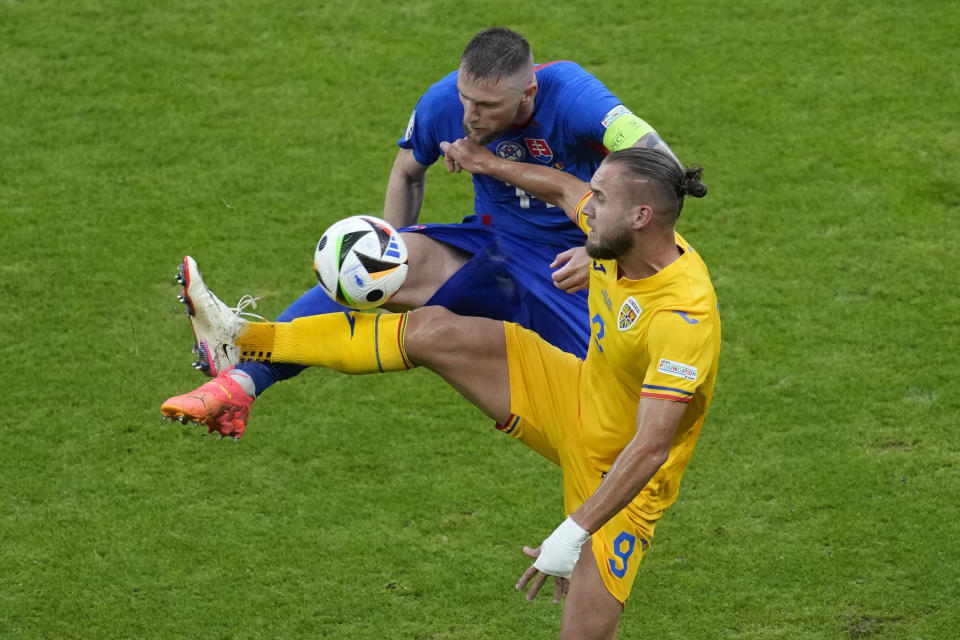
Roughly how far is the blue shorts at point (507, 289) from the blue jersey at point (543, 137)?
9 cm

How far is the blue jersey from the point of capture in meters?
6.53

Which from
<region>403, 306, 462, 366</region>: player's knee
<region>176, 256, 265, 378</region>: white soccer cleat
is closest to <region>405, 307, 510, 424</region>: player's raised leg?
<region>403, 306, 462, 366</region>: player's knee

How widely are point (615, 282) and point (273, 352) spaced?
160 cm

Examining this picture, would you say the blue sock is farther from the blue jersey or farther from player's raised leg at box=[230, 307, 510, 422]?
the blue jersey

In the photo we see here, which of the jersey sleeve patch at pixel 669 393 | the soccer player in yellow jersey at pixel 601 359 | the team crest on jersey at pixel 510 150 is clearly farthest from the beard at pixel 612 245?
the team crest on jersey at pixel 510 150

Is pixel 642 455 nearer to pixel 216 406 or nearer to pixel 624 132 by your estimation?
pixel 624 132

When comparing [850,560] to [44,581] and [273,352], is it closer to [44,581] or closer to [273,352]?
[273,352]

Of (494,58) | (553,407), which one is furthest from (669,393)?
(494,58)

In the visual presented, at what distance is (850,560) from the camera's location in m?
7.84

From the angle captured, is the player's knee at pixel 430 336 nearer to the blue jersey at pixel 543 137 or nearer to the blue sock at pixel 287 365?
the blue sock at pixel 287 365

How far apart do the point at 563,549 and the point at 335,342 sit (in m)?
1.44

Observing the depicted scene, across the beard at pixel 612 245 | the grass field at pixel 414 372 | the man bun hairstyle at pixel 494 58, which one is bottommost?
the grass field at pixel 414 372

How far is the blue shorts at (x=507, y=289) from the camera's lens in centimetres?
675

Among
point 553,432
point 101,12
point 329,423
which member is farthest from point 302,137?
point 553,432
